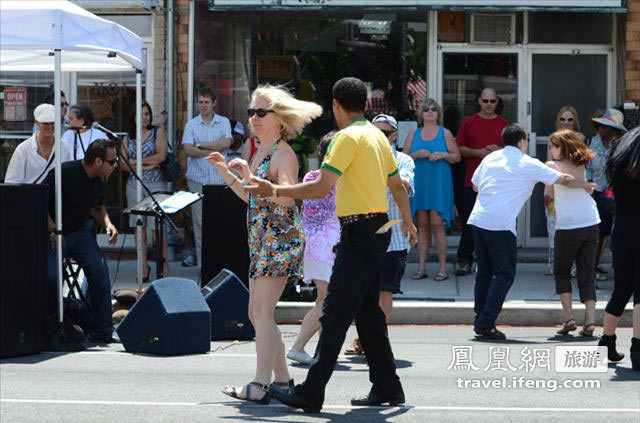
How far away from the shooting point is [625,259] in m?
9.38

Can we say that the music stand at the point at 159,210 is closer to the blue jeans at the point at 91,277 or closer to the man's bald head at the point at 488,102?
the blue jeans at the point at 91,277

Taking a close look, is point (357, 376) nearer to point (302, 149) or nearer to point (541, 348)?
point (541, 348)

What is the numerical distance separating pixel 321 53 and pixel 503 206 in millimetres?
5195

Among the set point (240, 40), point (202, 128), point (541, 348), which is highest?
point (240, 40)

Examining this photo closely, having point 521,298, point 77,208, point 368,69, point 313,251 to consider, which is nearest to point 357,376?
point 313,251

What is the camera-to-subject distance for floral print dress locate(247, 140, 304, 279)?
776cm

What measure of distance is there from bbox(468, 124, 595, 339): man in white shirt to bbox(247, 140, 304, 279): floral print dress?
3307mm

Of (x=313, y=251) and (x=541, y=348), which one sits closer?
(x=313, y=251)

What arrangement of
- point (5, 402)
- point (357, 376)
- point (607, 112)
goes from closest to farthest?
point (5, 402)
point (357, 376)
point (607, 112)

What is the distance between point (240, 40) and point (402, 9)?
2.27m

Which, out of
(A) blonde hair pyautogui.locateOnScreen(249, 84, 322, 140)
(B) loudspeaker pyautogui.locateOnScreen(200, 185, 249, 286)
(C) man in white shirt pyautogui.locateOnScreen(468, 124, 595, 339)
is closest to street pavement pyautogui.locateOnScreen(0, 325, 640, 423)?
(C) man in white shirt pyautogui.locateOnScreen(468, 124, 595, 339)

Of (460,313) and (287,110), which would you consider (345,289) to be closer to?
(287,110)

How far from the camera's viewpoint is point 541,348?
10.3 metres

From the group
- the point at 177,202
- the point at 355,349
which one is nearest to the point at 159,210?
the point at 177,202
